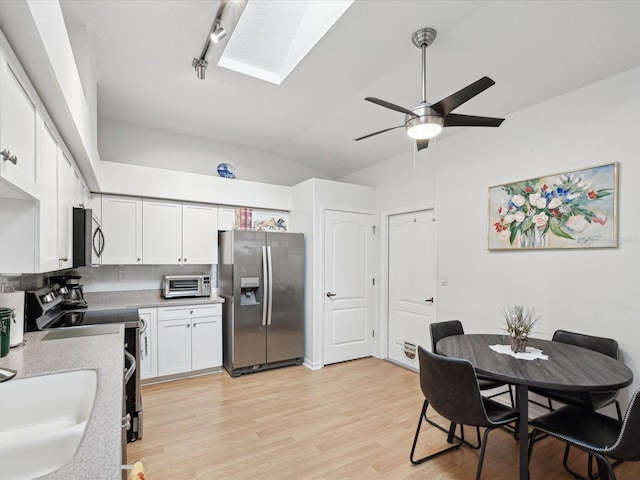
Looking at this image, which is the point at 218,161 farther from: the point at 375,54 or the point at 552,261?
the point at 552,261

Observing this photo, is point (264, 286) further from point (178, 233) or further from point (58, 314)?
point (58, 314)

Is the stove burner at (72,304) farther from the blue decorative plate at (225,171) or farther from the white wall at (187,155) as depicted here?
the blue decorative plate at (225,171)

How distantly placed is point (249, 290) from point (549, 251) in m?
3.07

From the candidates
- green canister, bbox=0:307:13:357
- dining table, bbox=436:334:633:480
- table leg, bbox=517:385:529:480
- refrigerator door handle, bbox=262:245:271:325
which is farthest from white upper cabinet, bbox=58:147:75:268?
table leg, bbox=517:385:529:480

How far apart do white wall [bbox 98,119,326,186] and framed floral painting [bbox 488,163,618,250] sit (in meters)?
2.89

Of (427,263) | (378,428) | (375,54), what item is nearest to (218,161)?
(375,54)

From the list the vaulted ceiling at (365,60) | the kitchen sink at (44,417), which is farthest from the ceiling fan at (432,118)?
the kitchen sink at (44,417)

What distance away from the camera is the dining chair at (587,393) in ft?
7.03

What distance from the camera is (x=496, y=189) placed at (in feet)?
10.4

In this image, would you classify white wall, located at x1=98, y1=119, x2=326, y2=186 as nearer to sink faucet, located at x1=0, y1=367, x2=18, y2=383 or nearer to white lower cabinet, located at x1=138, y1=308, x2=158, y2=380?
white lower cabinet, located at x1=138, y1=308, x2=158, y2=380

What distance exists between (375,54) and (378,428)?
294cm

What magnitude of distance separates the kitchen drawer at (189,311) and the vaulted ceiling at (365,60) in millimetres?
2120

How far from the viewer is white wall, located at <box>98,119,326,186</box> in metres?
3.82

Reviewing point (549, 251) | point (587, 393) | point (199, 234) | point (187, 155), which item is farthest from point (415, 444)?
point (187, 155)
